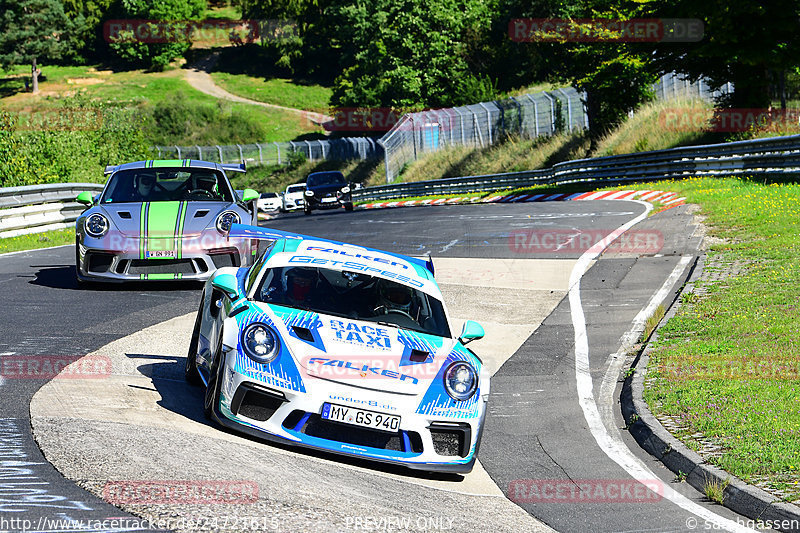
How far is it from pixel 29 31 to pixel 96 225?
103595 mm

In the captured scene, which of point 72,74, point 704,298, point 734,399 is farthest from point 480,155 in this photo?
point 72,74

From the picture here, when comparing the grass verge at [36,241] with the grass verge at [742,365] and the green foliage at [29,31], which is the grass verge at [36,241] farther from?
the green foliage at [29,31]

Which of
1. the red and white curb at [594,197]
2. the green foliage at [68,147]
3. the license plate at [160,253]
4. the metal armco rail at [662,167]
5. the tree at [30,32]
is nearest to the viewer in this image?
the license plate at [160,253]

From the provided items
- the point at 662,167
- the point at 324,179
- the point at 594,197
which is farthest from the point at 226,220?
the point at 324,179

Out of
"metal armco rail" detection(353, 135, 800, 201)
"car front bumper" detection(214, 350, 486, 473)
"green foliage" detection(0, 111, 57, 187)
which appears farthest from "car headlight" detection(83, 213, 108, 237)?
"green foliage" detection(0, 111, 57, 187)

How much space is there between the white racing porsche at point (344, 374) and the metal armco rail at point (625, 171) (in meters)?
15.9

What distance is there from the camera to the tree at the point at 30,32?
104750mm

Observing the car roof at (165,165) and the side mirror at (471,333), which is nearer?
the side mirror at (471,333)

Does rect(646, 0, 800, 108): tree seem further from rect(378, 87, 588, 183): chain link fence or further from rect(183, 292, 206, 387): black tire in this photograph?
rect(183, 292, 206, 387): black tire

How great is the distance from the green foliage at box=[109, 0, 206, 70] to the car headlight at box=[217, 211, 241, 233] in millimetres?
105222

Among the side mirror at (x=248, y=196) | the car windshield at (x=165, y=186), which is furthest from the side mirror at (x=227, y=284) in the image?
the side mirror at (x=248, y=196)

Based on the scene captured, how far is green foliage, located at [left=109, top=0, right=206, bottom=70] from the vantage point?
4439 inches

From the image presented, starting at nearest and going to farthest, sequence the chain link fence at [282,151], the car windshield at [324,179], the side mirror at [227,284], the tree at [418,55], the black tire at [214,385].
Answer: the black tire at [214,385], the side mirror at [227,284], the car windshield at [324,179], the chain link fence at [282,151], the tree at [418,55]

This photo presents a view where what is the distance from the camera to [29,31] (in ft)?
348
